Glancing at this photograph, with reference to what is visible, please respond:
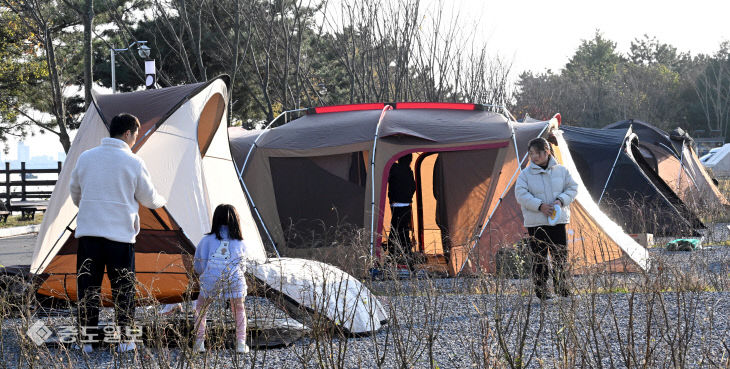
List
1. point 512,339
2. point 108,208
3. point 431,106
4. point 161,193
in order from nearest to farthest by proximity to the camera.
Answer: point 512,339 < point 108,208 < point 161,193 < point 431,106

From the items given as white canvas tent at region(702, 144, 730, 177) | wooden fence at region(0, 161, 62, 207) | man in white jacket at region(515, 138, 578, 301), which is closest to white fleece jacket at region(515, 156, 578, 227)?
man in white jacket at region(515, 138, 578, 301)

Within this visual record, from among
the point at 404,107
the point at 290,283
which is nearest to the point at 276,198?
the point at 404,107

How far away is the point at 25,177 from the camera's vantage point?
25781mm

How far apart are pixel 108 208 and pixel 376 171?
4.79 metres

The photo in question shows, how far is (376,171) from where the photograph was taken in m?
9.77

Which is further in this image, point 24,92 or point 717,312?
point 24,92

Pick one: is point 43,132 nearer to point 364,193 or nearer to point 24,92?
point 24,92

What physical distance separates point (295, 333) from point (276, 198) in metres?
4.72

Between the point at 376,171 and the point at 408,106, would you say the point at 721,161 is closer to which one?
the point at 408,106

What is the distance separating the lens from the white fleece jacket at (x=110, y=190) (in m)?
5.28

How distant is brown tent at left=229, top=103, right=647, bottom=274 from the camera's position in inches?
375

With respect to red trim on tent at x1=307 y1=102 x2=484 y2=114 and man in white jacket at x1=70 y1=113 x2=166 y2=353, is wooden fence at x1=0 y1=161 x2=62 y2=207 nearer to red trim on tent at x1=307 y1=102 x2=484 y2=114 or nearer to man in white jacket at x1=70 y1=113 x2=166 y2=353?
red trim on tent at x1=307 y1=102 x2=484 y2=114
